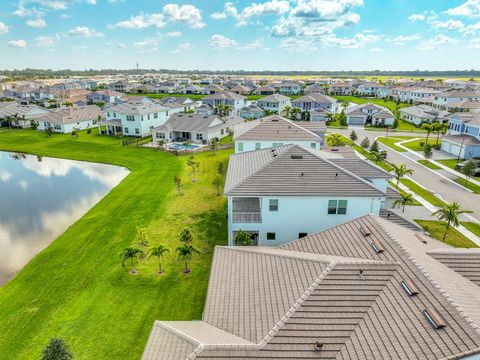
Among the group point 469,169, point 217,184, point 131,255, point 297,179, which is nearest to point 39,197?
point 217,184

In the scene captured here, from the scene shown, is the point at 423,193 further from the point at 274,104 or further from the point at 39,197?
the point at 274,104

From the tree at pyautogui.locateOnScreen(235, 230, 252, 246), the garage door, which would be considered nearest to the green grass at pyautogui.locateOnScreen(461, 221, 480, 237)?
the tree at pyautogui.locateOnScreen(235, 230, 252, 246)

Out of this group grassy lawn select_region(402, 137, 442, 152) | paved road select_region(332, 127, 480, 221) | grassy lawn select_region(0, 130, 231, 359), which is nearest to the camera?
grassy lawn select_region(0, 130, 231, 359)

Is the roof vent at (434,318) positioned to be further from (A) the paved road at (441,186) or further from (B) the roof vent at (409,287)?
(A) the paved road at (441,186)

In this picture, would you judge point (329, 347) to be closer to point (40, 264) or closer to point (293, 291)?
point (293, 291)

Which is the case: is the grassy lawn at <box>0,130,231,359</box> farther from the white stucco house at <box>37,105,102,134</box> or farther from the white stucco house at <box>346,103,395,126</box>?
the white stucco house at <box>346,103,395,126</box>

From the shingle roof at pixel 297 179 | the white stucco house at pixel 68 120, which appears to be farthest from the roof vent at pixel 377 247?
the white stucco house at pixel 68 120

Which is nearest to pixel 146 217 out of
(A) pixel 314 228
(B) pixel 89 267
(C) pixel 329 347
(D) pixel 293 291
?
(B) pixel 89 267
